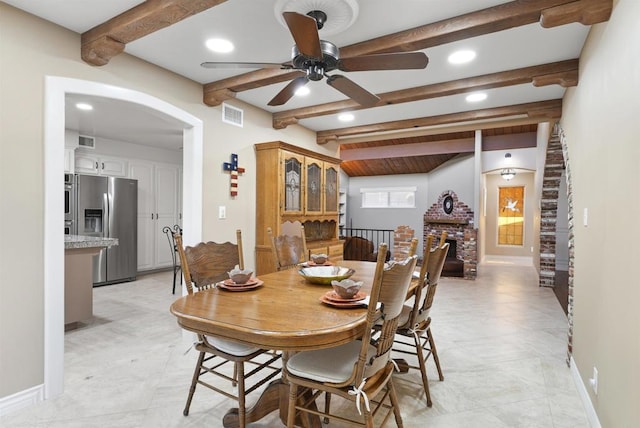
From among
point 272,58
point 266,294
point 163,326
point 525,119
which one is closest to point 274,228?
point 163,326

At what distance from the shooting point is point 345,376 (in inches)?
60.0

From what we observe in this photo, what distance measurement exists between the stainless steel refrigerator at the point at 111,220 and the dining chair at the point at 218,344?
3.94 m

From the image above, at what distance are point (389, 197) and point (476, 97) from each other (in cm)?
661

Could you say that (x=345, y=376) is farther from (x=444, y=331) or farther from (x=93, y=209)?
(x=93, y=209)

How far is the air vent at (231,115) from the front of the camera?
3.66 metres

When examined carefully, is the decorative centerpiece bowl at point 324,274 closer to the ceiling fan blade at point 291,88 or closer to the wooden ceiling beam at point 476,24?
the ceiling fan blade at point 291,88

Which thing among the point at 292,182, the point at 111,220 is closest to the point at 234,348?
the point at 292,182

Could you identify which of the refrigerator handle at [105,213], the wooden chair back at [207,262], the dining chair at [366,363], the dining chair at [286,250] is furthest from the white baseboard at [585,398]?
the refrigerator handle at [105,213]

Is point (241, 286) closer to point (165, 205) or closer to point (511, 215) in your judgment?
point (165, 205)

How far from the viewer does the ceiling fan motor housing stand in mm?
1912

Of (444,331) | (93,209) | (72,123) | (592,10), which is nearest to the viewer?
(592,10)

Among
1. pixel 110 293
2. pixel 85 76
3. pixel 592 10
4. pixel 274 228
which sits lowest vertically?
pixel 110 293

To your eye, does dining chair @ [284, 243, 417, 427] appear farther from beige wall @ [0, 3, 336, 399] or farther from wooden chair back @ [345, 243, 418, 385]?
beige wall @ [0, 3, 336, 399]

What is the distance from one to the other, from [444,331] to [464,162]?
19.8ft
